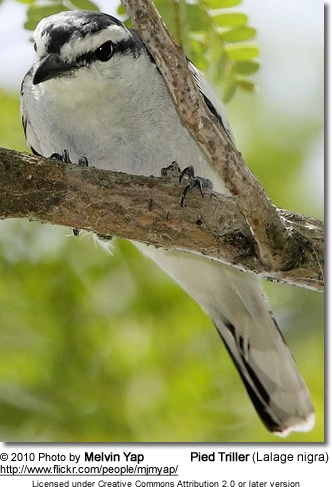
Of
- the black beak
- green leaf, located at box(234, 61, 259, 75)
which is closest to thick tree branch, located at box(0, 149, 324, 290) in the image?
the black beak

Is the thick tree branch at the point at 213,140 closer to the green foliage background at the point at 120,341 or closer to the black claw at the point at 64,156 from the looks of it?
the green foliage background at the point at 120,341

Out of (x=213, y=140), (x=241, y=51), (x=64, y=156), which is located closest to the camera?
(x=213, y=140)

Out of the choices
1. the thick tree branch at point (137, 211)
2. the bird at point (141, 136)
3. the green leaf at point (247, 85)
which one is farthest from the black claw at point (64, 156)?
the green leaf at point (247, 85)

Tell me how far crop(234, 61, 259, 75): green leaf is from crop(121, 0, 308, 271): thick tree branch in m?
0.70

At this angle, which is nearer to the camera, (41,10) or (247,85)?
(41,10)

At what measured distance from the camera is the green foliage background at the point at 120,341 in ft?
11.9

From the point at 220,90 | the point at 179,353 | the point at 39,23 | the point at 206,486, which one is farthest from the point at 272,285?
the point at 39,23

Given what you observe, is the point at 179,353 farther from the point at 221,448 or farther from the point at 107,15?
the point at 107,15

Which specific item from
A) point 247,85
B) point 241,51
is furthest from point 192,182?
point 241,51

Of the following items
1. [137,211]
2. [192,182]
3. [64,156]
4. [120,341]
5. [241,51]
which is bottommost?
[120,341]

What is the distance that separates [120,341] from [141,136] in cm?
104

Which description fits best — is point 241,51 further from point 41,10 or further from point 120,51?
point 41,10

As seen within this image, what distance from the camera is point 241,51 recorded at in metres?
3.48

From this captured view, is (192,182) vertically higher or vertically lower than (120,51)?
lower
